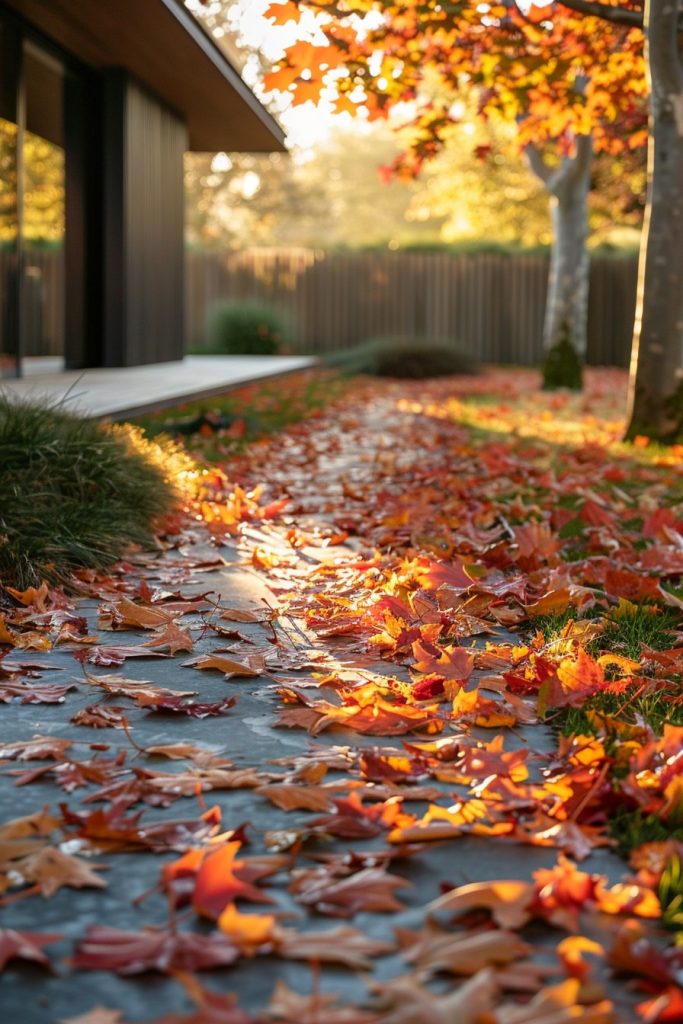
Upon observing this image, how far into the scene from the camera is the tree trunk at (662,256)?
720 cm

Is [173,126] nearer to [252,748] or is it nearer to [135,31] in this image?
[135,31]

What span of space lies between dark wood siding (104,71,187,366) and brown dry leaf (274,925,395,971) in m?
10.2

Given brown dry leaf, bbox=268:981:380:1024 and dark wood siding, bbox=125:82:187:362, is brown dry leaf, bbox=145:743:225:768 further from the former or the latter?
dark wood siding, bbox=125:82:187:362

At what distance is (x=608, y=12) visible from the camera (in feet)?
24.4

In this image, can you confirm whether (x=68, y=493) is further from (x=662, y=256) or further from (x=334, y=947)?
(x=662, y=256)

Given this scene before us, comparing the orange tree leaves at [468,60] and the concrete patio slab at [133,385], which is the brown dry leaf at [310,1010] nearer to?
the concrete patio slab at [133,385]

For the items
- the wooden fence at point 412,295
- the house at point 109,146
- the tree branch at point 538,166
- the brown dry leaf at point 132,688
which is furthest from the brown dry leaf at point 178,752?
the wooden fence at point 412,295

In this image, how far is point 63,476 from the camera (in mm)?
4246

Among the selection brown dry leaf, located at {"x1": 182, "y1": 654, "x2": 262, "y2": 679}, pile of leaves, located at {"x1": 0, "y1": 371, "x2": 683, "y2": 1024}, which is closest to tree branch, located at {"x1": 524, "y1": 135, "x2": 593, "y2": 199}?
pile of leaves, located at {"x1": 0, "y1": 371, "x2": 683, "y2": 1024}

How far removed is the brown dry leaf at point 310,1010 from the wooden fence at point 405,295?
21512mm

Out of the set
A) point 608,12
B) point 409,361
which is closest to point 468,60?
point 608,12

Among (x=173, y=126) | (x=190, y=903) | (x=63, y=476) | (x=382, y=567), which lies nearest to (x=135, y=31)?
(x=173, y=126)

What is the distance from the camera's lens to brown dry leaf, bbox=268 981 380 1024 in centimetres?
141

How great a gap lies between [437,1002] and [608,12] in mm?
7216
